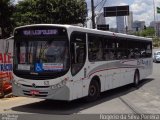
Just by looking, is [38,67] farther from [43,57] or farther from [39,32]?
[39,32]

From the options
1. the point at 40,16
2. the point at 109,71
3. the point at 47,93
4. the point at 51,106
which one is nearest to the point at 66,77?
the point at 47,93

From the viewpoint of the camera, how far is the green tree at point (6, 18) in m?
29.5

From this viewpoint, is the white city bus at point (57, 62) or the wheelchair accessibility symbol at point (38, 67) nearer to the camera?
the white city bus at point (57, 62)

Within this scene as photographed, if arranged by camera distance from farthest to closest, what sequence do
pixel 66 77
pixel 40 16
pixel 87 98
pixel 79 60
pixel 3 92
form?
pixel 40 16, pixel 3 92, pixel 87 98, pixel 79 60, pixel 66 77

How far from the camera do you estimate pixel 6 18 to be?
97.3ft

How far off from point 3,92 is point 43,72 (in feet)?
13.1

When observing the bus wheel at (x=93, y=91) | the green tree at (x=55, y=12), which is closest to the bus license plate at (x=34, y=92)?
the bus wheel at (x=93, y=91)

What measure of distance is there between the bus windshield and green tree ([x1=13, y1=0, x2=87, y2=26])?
20282mm

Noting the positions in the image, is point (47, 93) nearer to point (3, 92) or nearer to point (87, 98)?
point (87, 98)

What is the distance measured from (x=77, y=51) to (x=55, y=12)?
20.7m

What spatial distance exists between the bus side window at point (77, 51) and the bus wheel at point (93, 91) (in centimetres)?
129

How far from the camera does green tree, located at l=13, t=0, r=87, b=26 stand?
1337 inches

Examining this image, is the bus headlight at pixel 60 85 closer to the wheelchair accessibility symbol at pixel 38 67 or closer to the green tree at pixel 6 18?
the wheelchair accessibility symbol at pixel 38 67

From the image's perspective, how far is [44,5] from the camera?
114 ft
